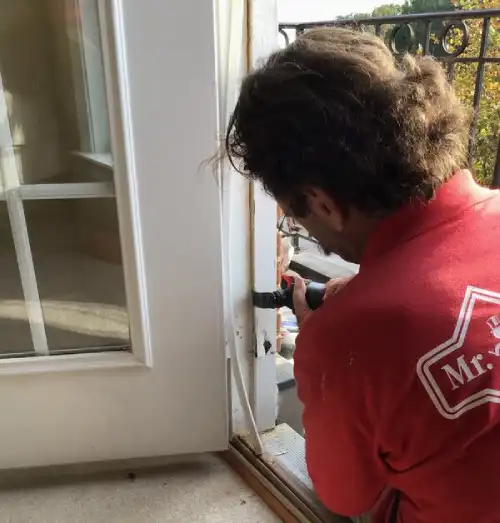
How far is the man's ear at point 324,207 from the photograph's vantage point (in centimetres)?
73

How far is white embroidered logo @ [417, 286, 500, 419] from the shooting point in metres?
0.60

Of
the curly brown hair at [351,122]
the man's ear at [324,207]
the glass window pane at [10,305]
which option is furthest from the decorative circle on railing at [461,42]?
the glass window pane at [10,305]

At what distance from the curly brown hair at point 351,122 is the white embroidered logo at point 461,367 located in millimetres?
172

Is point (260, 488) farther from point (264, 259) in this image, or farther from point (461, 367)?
point (461, 367)

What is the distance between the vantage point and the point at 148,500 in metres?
1.20

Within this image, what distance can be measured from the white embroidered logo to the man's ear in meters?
0.20

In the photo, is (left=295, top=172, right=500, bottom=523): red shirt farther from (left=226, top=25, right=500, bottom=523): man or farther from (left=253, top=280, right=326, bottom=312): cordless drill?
(left=253, top=280, right=326, bottom=312): cordless drill

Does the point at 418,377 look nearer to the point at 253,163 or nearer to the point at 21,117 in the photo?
the point at 253,163

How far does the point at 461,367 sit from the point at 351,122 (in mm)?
301

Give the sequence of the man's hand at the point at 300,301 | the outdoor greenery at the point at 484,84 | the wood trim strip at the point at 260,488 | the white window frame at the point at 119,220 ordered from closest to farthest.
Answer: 1. the white window frame at the point at 119,220
2. the man's hand at the point at 300,301
3. the wood trim strip at the point at 260,488
4. the outdoor greenery at the point at 484,84

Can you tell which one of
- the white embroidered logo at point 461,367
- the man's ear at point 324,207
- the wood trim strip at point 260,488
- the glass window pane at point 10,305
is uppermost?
the man's ear at point 324,207

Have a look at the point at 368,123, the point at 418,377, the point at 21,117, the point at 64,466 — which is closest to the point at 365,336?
the point at 418,377

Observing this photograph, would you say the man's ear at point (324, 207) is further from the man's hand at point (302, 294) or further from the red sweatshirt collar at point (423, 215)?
the man's hand at point (302, 294)

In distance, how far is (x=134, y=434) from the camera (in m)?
1.20
